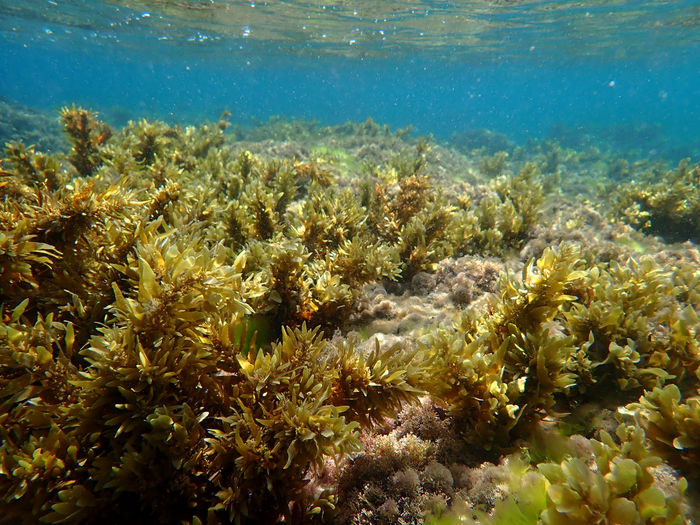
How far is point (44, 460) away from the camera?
6.02 feet

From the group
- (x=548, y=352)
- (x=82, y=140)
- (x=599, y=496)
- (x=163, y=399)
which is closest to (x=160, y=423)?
(x=163, y=399)

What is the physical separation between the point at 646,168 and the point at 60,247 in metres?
28.8

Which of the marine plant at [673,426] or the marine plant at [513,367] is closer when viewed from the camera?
the marine plant at [673,426]

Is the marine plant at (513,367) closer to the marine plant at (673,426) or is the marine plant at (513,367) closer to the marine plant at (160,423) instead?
the marine plant at (673,426)

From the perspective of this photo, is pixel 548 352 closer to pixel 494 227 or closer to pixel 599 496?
pixel 599 496

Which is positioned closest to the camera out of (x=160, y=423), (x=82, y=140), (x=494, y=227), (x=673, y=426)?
(x=160, y=423)

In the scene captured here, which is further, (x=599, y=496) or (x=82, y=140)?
(x=82, y=140)

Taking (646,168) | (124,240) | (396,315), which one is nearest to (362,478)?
(396,315)

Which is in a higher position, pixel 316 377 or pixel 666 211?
pixel 316 377

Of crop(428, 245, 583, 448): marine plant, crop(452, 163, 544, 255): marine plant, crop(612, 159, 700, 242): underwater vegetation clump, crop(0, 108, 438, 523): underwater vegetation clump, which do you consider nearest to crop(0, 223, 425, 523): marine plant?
crop(0, 108, 438, 523): underwater vegetation clump

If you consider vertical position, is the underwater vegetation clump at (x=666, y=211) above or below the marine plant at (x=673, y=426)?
below

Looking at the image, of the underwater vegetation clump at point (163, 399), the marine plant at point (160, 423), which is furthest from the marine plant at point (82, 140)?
the marine plant at point (160, 423)

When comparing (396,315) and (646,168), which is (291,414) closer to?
(396,315)

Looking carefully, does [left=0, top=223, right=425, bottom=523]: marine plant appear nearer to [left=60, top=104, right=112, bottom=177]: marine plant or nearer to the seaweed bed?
the seaweed bed
